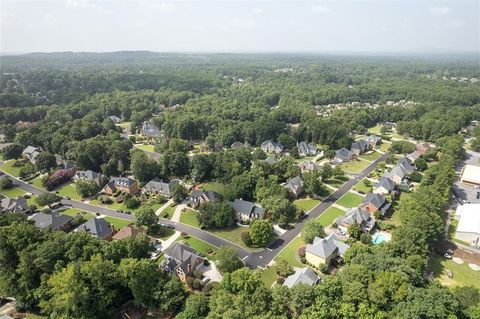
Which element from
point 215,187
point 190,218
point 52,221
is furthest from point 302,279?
point 52,221

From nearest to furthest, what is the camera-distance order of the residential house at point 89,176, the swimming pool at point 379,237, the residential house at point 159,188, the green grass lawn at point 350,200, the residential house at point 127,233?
the residential house at point 127,233 → the swimming pool at point 379,237 → the green grass lawn at point 350,200 → the residential house at point 159,188 → the residential house at point 89,176

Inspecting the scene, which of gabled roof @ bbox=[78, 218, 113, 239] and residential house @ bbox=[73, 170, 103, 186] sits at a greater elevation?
residential house @ bbox=[73, 170, 103, 186]

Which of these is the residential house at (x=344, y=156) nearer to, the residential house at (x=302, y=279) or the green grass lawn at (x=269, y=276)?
the green grass lawn at (x=269, y=276)

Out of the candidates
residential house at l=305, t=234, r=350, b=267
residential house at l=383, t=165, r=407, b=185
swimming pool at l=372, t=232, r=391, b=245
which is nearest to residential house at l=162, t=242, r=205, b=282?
residential house at l=305, t=234, r=350, b=267

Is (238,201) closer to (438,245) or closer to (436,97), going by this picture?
(438,245)

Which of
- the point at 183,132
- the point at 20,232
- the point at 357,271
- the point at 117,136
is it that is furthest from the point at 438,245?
the point at 117,136

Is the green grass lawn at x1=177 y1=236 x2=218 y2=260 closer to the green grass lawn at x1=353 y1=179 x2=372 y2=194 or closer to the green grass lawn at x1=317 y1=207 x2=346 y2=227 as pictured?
the green grass lawn at x1=317 y1=207 x2=346 y2=227

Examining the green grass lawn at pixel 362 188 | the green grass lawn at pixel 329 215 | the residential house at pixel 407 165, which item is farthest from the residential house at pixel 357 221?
the residential house at pixel 407 165
